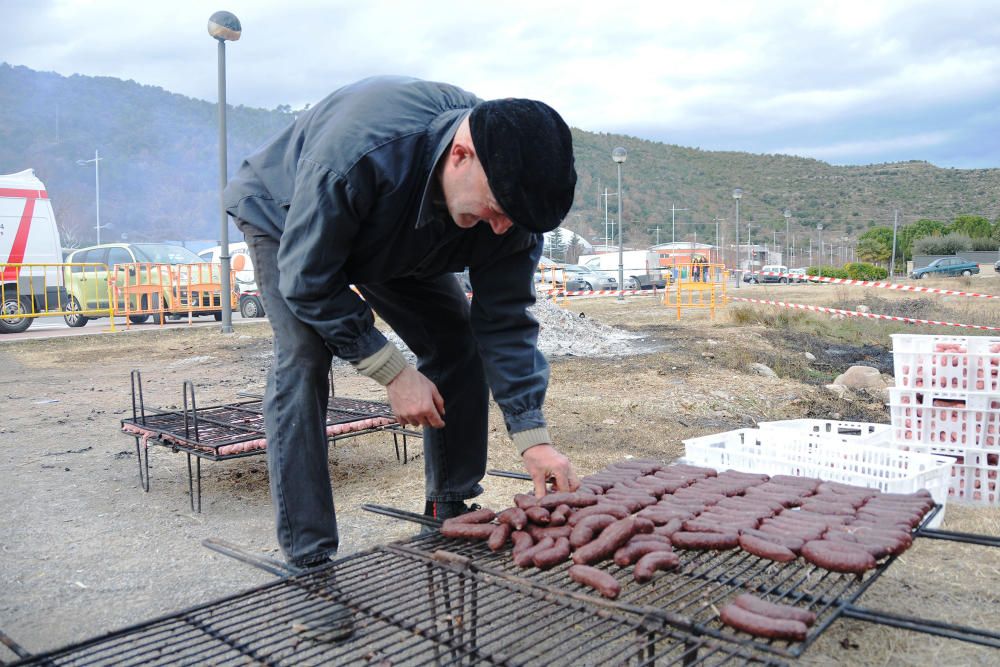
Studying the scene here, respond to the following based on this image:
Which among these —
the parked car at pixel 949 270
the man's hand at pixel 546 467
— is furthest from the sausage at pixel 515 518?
the parked car at pixel 949 270

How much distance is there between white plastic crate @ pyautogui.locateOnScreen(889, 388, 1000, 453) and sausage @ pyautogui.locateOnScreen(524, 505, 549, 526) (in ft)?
9.57

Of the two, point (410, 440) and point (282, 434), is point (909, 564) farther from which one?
point (410, 440)

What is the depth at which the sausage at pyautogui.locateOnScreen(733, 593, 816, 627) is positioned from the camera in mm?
1730

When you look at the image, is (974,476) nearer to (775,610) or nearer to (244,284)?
(775,610)

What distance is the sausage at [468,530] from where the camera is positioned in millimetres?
2436

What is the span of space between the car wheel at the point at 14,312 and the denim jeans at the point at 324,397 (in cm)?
1474

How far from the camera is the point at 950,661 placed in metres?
2.40

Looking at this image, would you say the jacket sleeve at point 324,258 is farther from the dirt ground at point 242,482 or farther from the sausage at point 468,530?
the dirt ground at point 242,482

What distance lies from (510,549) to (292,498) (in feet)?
2.53

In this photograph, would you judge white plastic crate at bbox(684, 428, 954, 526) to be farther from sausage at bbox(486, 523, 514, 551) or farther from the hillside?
the hillside

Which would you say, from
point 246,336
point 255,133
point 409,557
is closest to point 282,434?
point 409,557

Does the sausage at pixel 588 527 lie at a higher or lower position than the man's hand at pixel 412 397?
lower

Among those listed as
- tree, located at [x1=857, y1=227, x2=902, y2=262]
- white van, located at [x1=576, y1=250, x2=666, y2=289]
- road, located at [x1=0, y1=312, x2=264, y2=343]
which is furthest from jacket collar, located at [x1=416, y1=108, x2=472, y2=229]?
tree, located at [x1=857, y1=227, x2=902, y2=262]

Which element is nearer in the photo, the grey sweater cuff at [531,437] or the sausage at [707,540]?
the sausage at [707,540]
